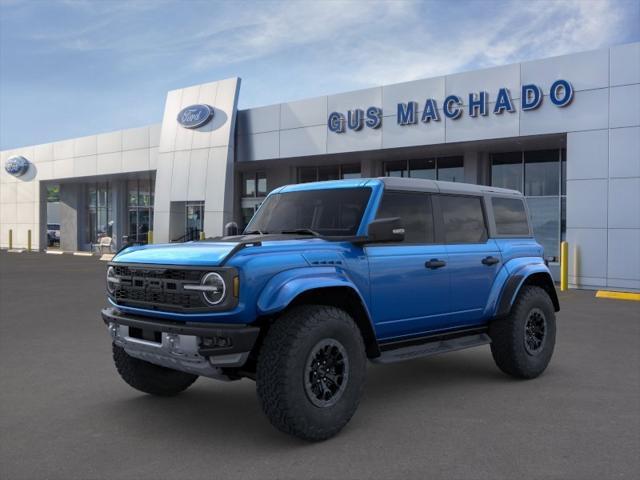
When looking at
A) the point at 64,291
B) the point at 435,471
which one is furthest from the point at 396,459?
the point at 64,291

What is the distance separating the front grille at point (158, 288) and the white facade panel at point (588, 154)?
14200 millimetres

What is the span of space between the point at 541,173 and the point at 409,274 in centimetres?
1625

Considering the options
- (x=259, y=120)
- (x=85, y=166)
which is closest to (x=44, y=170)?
(x=85, y=166)

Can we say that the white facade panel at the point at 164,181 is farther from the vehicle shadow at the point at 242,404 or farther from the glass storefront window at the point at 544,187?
the vehicle shadow at the point at 242,404

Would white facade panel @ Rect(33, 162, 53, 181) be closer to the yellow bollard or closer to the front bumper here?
the yellow bollard

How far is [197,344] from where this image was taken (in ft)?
13.9

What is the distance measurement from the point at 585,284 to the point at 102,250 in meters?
26.7

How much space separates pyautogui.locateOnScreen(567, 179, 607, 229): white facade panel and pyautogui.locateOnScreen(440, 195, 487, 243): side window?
10998 mm

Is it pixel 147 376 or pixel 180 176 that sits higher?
pixel 180 176

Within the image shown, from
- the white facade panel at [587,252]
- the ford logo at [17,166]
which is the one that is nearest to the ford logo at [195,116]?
the white facade panel at [587,252]

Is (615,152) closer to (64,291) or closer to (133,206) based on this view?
(64,291)

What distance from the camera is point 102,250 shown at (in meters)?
34.6

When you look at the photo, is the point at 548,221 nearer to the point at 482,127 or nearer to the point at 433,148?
the point at 482,127

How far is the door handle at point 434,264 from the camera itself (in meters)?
5.57
